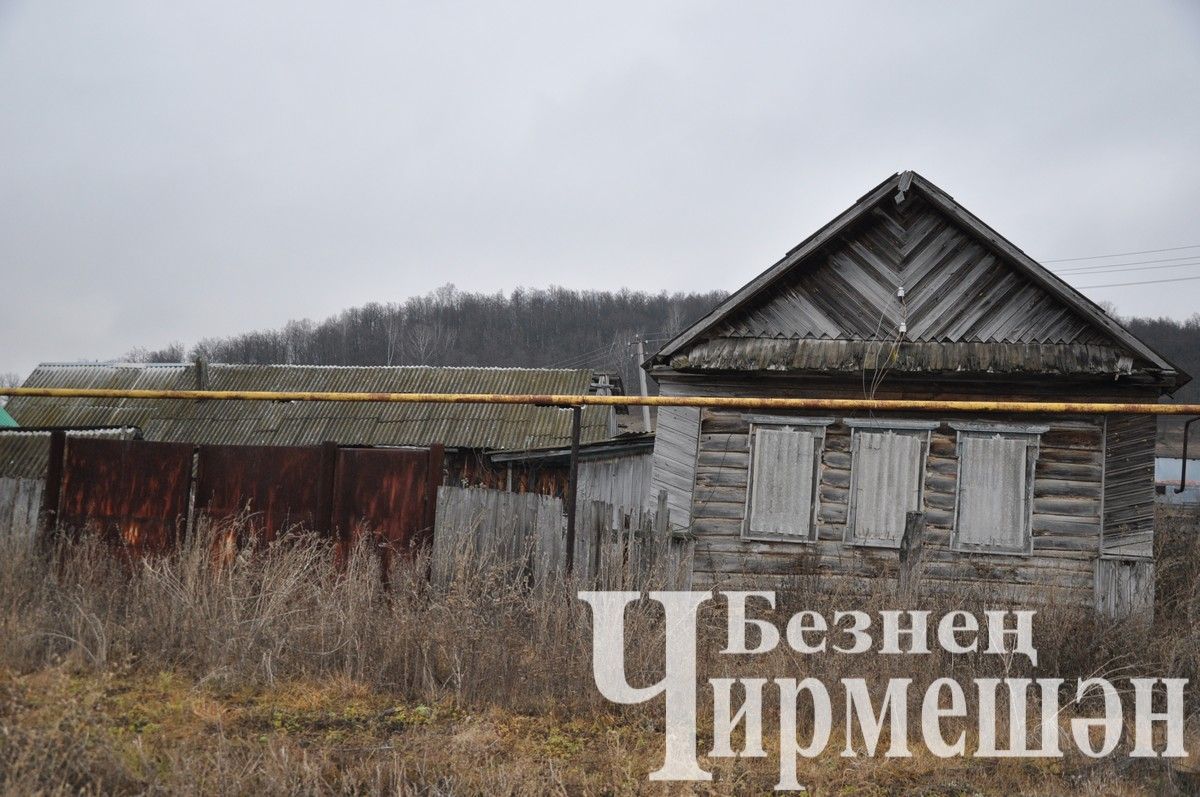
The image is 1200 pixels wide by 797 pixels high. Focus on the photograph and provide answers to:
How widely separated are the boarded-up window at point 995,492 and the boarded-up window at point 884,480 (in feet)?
1.66

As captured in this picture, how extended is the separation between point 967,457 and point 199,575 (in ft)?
26.7

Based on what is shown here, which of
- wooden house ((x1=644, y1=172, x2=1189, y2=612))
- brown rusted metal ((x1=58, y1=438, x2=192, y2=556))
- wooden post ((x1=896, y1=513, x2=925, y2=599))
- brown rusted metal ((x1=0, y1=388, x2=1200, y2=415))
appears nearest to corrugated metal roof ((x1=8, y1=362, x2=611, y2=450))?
wooden house ((x1=644, y1=172, x2=1189, y2=612))

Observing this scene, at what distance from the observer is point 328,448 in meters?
6.72

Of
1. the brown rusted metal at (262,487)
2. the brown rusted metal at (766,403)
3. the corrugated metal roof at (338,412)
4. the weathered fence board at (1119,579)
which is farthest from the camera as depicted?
the corrugated metal roof at (338,412)

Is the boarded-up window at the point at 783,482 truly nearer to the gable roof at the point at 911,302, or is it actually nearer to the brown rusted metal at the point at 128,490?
the gable roof at the point at 911,302

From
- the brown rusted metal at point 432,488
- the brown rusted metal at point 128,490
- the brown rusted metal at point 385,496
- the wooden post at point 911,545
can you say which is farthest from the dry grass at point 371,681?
the wooden post at point 911,545

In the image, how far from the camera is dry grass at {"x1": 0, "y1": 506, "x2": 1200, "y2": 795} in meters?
3.51

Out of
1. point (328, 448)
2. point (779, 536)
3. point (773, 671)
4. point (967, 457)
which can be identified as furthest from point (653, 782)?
point (967, 457)

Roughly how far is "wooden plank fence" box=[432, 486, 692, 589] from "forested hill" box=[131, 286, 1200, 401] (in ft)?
164

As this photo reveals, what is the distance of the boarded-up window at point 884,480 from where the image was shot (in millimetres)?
→ 9367

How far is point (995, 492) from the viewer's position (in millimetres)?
9266

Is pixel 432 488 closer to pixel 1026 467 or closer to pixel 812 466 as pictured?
pixel 812 466

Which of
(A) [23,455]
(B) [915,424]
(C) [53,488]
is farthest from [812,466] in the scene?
(A) [23,455]

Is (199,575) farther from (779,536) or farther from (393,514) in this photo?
(779,536)
